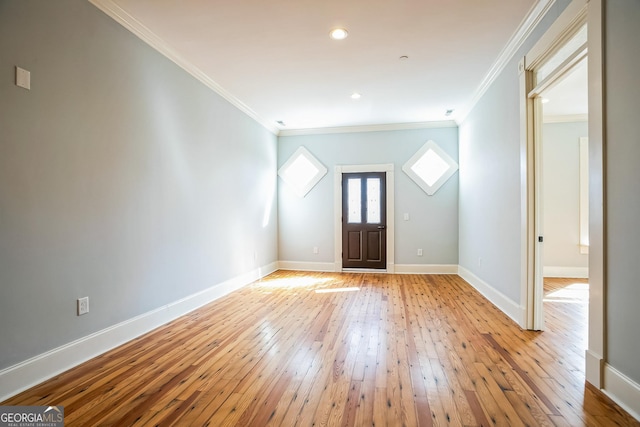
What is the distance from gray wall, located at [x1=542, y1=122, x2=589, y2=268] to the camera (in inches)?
212

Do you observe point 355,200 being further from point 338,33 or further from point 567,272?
point 567,272

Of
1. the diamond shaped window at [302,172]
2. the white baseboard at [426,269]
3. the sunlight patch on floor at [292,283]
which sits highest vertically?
the diamond shaped window at [302,172]

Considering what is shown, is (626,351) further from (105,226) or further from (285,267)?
(285,267)

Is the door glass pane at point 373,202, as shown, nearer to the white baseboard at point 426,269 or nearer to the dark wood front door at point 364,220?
the dark wood front door at point 364,220

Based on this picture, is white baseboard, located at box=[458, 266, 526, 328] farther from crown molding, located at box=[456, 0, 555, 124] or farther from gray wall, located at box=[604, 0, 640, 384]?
crown molding, located at box=[456, 0, 555, 124]

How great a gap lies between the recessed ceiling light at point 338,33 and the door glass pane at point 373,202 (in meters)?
3.44

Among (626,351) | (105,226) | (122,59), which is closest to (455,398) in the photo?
(626,351)

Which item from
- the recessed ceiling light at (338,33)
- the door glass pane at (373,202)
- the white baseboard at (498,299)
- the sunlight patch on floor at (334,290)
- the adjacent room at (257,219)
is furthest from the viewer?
the door glass pane at (373,202)

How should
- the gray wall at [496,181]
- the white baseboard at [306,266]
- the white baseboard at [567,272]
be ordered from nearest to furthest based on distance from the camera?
the gray wall at [496,181] → the white baseboard at [567,272] → the white baseboard at [306,266]

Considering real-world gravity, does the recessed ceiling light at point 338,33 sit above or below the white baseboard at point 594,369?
above

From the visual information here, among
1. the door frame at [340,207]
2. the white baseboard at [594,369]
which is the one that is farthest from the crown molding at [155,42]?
the white baseboard at [594,369]

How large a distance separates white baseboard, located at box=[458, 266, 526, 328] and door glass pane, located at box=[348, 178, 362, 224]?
7.19ft

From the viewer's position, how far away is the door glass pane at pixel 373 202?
20.2ft

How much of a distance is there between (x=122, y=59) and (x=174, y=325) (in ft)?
8.31
